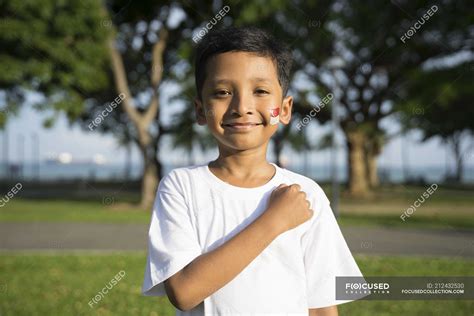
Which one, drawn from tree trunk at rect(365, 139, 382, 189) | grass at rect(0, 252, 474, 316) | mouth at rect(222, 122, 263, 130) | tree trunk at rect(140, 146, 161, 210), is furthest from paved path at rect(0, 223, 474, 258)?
tree trunk at rect(365, 139, 382, 189)

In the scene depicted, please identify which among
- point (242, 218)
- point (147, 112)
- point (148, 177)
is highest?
point (147, 112)

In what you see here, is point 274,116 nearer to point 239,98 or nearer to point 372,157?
point 239,98

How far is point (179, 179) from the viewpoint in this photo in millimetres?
1755

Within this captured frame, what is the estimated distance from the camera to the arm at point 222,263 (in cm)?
158

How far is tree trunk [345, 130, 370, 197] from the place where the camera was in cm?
2414

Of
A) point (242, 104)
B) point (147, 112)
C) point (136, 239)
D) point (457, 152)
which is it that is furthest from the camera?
point (457, 152)

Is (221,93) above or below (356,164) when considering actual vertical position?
above

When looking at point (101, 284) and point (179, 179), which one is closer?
point (179, 179)

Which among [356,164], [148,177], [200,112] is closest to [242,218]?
[200,112]

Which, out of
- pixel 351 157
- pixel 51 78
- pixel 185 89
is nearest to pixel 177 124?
pixel 185 89

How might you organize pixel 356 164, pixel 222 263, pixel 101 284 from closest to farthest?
pixel 222 263, pixel 101 284, pixel 356 164

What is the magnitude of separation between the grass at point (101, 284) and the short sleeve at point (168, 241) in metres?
4.27

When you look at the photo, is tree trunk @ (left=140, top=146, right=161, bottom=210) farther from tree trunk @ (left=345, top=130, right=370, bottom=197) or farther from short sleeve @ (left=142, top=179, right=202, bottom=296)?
short sleeve @ (left=142, top=179, right=202, bottom=296)

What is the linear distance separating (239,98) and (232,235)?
40cm
